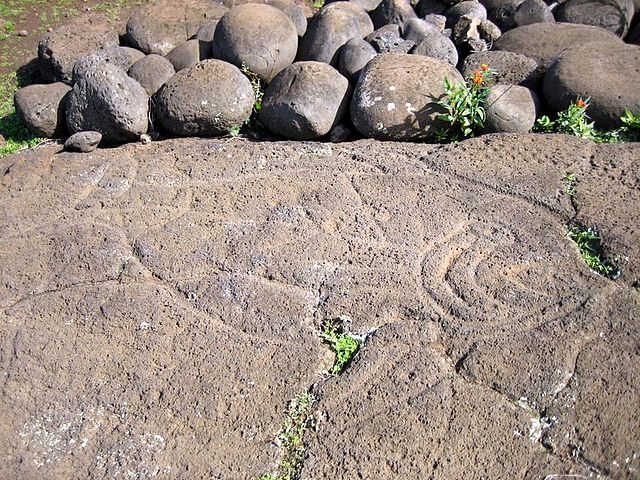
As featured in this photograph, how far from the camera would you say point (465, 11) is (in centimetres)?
576

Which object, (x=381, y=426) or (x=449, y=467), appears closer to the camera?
(x=449, y=467)

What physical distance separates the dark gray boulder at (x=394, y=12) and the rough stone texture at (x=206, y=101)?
150 cm

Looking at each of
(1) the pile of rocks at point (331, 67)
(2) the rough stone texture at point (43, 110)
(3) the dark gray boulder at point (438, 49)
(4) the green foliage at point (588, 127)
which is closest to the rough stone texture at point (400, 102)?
(1) the pile of rocks at point (331, 67)

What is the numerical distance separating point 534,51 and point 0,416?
451 centimetres

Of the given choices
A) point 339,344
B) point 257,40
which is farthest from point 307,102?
point 339,344

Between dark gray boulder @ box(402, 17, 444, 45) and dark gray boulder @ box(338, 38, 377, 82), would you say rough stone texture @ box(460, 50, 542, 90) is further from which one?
dark gray boulder @ box(338, 38, 377, 82)

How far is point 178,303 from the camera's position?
3438mm

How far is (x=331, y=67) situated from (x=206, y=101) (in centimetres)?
98

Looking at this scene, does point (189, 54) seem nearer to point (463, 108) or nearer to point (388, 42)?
point (388, 42)

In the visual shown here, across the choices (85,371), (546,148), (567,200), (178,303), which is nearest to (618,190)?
(567,200)

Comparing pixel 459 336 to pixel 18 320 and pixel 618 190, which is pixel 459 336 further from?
pixel 18 320

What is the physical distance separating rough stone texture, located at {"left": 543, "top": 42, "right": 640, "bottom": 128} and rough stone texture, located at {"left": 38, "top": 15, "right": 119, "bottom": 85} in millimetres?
3653

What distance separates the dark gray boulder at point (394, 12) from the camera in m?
5.69

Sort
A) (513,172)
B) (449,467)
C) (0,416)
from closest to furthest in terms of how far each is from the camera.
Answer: (449,467)
(0,416)
(513,172)
